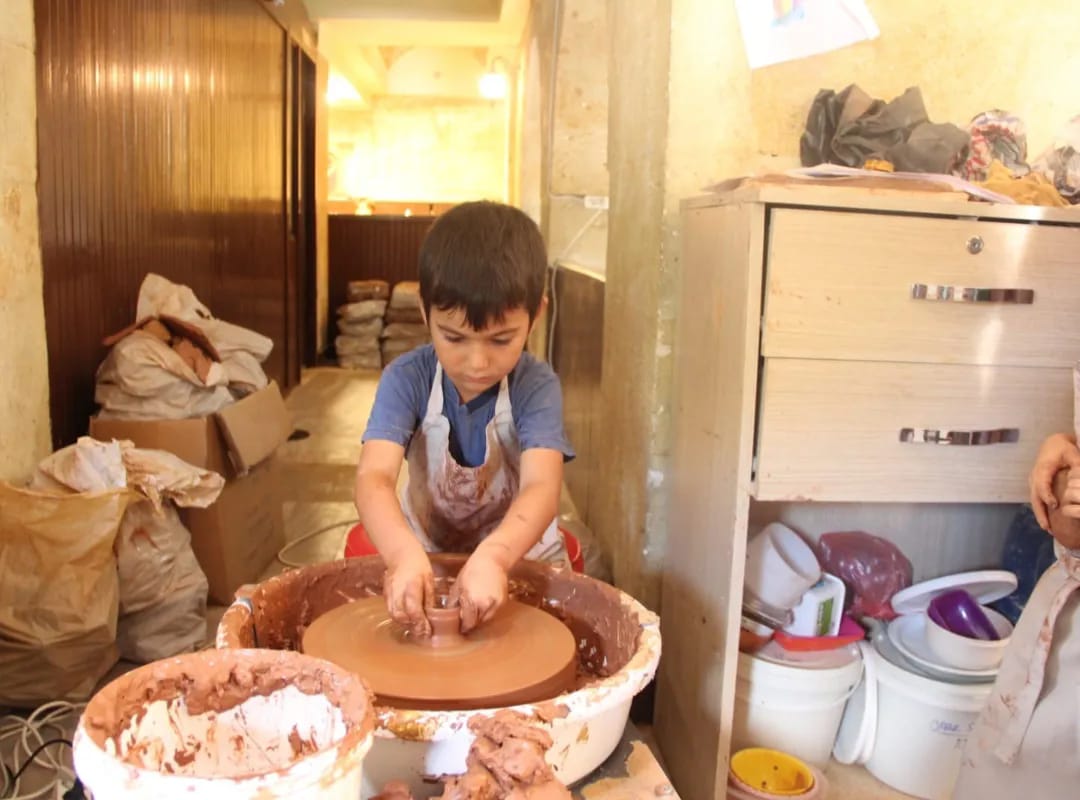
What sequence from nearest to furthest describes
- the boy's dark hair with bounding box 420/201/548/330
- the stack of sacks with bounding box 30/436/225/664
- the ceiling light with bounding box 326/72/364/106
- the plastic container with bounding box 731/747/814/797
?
1. the boy's dark hair with bounding box 420/201/548/330
2. the plastic container with bounding box 731/747/814/797
3. the stack of sacks with bounding box 30/436/225/664
4. the ceiling light with bounding box 326/72/364/106

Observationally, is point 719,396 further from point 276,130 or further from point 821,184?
point 276,130

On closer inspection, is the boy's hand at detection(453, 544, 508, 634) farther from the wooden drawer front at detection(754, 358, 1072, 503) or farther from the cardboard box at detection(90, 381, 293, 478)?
the cardboard box at detection(90, 381, 293, 478)

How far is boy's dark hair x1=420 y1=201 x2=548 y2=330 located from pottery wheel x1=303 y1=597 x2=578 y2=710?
17.5 inches

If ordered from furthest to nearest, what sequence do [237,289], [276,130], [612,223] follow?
[276,130] < [237,289] < [612,223]

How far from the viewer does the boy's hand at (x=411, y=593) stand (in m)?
1.10

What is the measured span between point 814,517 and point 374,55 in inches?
322

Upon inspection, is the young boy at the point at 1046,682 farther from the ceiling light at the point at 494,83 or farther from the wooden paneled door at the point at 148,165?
the ceiling light at the point at 494,83

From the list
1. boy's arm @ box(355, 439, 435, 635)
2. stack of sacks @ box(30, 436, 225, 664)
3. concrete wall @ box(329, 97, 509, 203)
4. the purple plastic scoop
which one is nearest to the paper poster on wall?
boy's arm @ box(355, 439, 435, 635)

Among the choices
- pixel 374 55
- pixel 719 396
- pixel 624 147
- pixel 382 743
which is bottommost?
pixel 382 743

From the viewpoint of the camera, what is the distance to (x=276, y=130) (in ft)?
18.4

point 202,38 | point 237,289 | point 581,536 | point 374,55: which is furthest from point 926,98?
point 374,55

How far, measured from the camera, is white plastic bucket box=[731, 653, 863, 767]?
1769mm

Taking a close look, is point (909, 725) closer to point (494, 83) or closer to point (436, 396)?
point (436, 396)

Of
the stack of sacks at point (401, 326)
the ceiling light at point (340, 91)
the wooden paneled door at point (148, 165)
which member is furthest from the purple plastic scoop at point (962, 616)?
the ceiling light at point (340, 91)
